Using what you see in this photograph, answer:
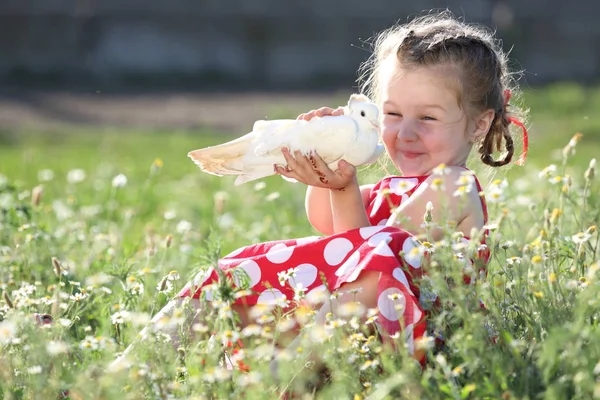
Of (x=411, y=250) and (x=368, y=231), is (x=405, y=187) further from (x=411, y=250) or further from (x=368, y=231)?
(x=411, y=250)

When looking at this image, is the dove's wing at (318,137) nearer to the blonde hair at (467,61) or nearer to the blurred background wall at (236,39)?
the blonde hair at (467,61)

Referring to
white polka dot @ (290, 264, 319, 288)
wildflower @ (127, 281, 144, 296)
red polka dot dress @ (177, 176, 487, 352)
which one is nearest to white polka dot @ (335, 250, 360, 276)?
red polka dot dress @ (177, 176, 487, 352)

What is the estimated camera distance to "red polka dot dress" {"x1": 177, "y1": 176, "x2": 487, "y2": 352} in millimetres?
2572

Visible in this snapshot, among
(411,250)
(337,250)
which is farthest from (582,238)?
(337,250)

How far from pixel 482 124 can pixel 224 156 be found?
0.83 m

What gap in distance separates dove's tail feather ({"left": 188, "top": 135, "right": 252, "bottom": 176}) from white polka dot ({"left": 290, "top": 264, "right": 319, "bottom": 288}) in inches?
13.0

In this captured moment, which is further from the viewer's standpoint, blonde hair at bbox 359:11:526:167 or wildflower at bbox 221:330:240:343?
blonde hair at bbox 359:11:526:167

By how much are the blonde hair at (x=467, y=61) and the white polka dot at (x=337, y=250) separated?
61cm

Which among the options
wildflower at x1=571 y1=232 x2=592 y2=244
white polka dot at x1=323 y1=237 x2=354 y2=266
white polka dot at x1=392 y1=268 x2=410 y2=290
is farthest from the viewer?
white polka dot at x1=323 y1=237 x2=354 y2=266

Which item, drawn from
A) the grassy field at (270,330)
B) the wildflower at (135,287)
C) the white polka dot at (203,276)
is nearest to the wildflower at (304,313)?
the grassy field at (270,330)

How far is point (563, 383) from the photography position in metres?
2.07

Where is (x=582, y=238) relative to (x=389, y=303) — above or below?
above

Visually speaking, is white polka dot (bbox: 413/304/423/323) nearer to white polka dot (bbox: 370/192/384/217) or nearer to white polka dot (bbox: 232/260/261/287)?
white polka dot (bbox: 232/260/261/287)

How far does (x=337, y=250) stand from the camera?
9.27ft
